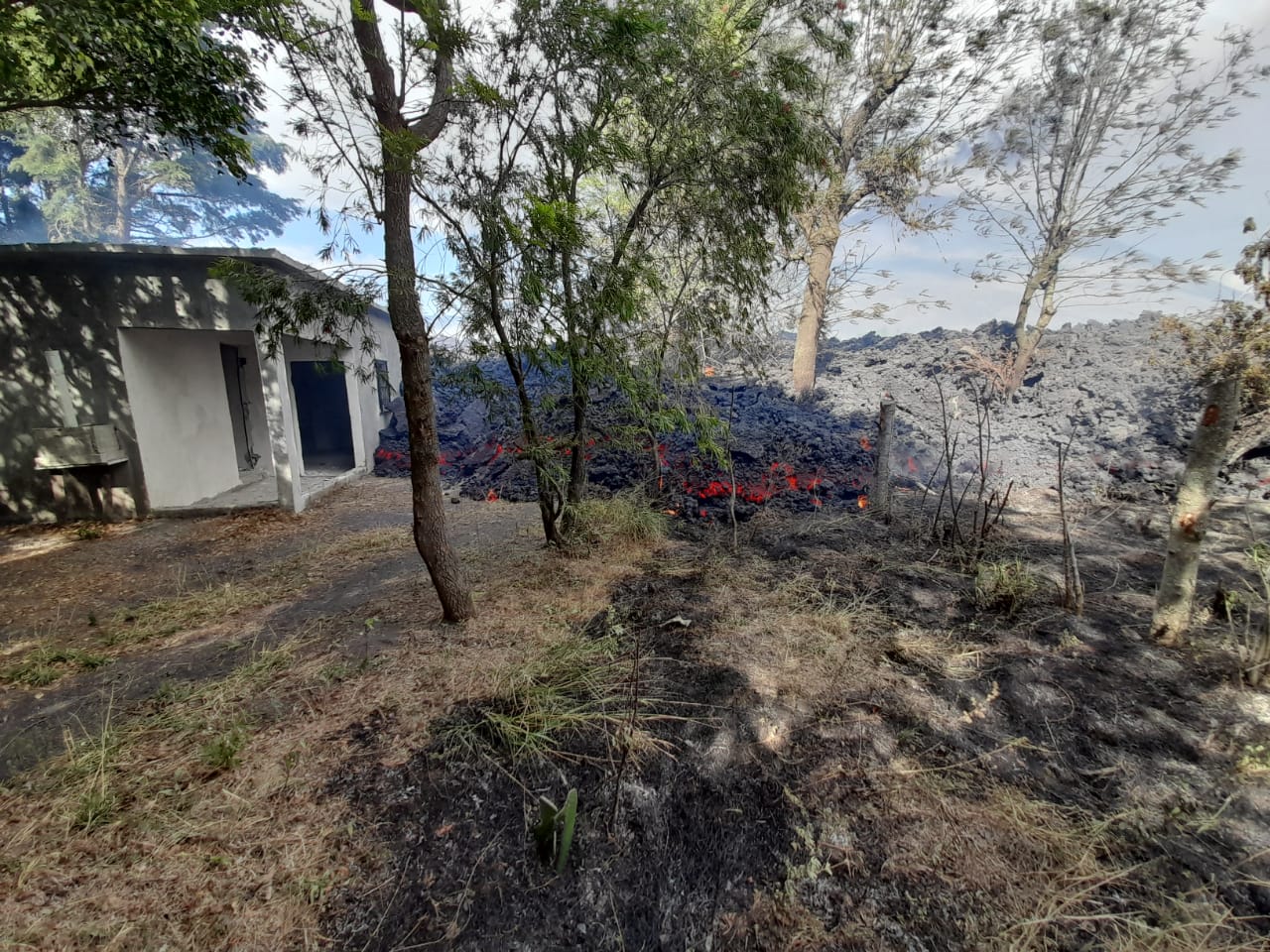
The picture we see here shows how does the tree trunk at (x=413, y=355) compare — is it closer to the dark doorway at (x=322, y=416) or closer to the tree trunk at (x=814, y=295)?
the tree trunk at (x=814, y=295)

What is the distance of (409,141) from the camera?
2459 millimetres

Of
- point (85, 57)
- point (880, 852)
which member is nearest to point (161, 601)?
point (85, 57)

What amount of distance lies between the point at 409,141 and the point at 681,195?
94.2 inches

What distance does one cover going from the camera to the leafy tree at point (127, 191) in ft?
54.7

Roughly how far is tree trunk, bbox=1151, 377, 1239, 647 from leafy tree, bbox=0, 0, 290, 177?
5.20m

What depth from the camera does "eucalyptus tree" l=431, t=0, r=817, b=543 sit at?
3154 millimetres

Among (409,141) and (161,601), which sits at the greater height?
(409,141)

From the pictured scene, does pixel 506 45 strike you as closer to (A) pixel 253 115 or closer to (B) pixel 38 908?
(A) pixel 253 115

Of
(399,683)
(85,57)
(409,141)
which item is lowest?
(399,683)

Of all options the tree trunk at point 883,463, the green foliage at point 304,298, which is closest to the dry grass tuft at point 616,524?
the green foliage at point 304,298

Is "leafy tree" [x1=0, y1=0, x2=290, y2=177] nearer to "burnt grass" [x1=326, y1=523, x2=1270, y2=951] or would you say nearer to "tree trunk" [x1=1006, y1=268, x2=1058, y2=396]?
"burnt grass" [x1=326, y1=523, x2=1270, y2=951]

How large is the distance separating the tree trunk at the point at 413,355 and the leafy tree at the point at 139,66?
1018mm

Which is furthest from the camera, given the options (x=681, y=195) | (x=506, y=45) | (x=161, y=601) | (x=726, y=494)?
(x=726, y=494)

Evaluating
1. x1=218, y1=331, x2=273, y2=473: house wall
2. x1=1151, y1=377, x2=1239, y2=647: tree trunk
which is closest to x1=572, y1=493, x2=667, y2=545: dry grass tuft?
x1=1151, y1=377, x2=1239, y2=647: tree trunk
